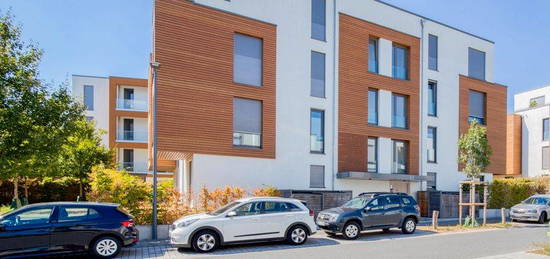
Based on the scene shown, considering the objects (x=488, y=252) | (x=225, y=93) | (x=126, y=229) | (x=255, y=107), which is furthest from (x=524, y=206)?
(x=126, y=229)

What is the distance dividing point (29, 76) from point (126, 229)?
639 cm

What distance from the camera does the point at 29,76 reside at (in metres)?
12.7

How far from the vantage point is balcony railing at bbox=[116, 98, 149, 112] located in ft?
118

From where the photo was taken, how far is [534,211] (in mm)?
19641

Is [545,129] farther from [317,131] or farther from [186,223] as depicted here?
[186,223]

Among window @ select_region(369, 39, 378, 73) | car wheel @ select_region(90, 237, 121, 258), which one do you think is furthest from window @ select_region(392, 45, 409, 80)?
car wheel @ select_region(90, 237, 121, 258)

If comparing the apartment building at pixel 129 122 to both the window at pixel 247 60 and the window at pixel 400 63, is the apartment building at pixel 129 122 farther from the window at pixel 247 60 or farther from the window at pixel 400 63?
the window at pixel 400 63

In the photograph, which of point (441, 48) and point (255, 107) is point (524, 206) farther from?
point (255, 107)

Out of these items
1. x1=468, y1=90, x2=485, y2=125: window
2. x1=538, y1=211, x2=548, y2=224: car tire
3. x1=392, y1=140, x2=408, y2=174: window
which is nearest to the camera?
x1=538, y1=211, x2=548, y2=224: car tire

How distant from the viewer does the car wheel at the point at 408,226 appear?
14.7 m

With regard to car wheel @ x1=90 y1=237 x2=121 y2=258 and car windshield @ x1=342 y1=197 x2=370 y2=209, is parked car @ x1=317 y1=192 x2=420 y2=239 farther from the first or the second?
car wheel @ x1=90 y1=237 x2=121 y2=258

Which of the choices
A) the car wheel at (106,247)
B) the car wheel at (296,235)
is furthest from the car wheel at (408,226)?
the car wheel at (106,247)

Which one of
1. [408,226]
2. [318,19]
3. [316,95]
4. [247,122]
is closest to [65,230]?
[247,122]

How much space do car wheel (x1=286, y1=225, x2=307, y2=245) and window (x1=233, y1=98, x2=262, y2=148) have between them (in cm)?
690
